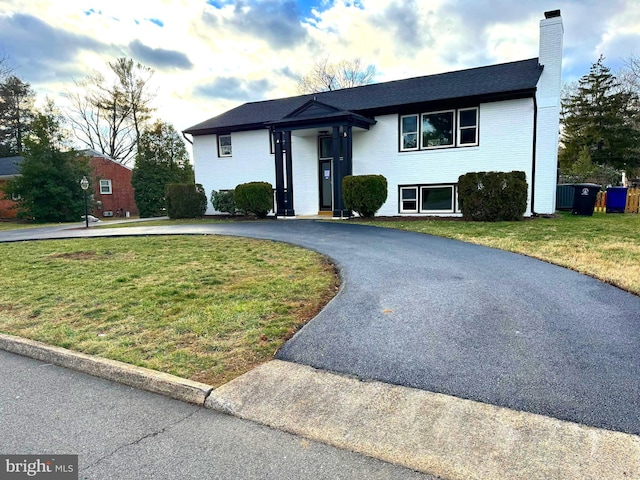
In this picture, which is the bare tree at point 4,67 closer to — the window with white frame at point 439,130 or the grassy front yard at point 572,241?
the window with white frame at point 439,130

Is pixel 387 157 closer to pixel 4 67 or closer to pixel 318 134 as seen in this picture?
pixel 318 134

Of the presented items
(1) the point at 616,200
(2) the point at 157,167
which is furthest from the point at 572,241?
(2) the point at 157,167

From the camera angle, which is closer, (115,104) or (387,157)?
(387,157)

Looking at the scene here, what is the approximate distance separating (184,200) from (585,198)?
1702cm

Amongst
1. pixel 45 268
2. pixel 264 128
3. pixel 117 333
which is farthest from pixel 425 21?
pixel 117 333

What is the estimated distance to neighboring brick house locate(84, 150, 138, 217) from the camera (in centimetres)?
3182

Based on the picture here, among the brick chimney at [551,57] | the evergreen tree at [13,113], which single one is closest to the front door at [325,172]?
the brick chimney at [551,57]

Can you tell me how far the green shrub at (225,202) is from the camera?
1908cm

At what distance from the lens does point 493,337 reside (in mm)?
3760

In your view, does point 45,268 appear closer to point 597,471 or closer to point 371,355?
point 371,355

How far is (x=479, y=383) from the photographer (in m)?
2.93

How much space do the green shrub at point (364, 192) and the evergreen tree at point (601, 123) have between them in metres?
25.5

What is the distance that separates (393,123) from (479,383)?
1462 cm

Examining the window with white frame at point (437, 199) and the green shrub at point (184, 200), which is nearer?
the window with white frame at point (437, 199)
